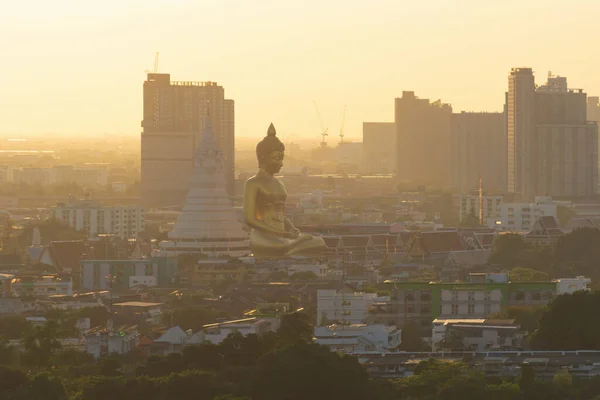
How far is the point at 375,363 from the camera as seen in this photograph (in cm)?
4572

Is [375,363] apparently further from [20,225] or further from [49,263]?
[20,225]

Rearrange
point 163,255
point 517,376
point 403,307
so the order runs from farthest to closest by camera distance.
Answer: point 163,255
point 403,307
point 517,376

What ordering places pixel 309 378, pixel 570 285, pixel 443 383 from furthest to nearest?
pixel 570 285 → pixel 443 383 → pixel 309 378

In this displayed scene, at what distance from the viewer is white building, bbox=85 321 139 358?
174 ft

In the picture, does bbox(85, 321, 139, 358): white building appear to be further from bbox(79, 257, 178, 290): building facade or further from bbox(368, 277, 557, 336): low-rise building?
bbox(79, 257, 178, 290): building facade

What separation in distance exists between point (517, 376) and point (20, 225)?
274 ft

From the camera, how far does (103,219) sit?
120375 mm

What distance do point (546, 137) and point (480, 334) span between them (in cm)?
10243

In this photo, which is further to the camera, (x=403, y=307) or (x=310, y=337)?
(x=403, y=307)

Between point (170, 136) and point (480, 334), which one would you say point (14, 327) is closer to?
point (480, 334)

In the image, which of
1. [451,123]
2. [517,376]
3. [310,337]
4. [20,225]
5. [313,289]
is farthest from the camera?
[451,123]

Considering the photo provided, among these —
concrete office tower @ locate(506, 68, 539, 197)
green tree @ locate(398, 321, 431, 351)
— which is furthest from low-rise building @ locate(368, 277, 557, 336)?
concrete office tower @ locate(506, 68, 539, 197)

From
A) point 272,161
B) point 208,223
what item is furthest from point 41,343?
point 208,223

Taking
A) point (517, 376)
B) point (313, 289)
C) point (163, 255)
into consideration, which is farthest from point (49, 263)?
point (517, 376)
